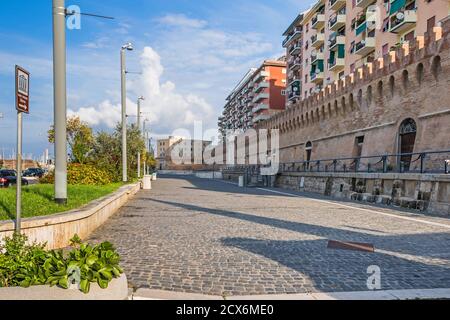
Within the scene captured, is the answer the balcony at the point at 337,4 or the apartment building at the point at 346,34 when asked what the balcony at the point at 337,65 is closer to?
the apartment building at the point at 346,34

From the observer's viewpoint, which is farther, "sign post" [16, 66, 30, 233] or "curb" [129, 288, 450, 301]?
"sign post" [16, 66, 30, 233]

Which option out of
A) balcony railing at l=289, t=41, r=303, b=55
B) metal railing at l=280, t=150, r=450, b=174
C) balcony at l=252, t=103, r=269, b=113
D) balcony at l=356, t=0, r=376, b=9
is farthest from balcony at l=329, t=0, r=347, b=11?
balcony at l=252, t=103, r=269, b=113

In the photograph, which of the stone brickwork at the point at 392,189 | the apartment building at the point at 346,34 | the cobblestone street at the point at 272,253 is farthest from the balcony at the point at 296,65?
the cobblestone street at the point at 272,253

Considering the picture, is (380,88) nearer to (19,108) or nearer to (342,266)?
(342,266)

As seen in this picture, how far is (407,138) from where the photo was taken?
66.9 feet

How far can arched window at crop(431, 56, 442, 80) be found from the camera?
58.9 feet

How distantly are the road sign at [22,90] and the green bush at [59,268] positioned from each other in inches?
71.0

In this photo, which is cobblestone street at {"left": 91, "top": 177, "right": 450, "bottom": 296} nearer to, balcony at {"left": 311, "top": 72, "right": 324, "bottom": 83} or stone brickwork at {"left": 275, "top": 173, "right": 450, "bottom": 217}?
stone brickwork at {"left": 275, "top": 173, "right": 450, "bottom": 217}

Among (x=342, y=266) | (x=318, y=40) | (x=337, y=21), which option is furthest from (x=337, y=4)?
(x=342, y=266)

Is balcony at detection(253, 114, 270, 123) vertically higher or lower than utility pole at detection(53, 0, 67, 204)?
higher

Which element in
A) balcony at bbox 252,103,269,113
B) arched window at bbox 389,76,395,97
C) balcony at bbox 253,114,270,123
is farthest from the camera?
balcony at bbox 252,103,269,113

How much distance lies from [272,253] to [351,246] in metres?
1.69

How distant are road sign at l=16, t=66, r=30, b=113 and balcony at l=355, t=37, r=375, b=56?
34555 mm

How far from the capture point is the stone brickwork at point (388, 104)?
17750 millimetres
